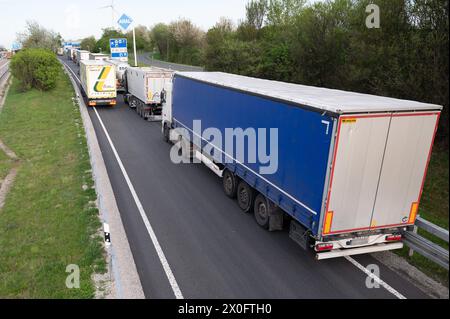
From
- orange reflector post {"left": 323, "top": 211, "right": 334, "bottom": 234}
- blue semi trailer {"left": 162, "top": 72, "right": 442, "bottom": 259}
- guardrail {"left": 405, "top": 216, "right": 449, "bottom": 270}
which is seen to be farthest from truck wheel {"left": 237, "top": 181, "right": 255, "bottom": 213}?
guardrail {"left": 405, "top": 216, "right": 449, "bottom": 270}

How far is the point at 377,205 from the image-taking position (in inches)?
297

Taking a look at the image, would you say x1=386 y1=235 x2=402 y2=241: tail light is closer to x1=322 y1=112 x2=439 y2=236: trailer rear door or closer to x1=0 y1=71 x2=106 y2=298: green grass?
x1=322 y1=112 x2=439 y2=236: trailer rear door

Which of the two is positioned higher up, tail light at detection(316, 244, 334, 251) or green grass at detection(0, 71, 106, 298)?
tail light at detection(316, 244, 334, 251)

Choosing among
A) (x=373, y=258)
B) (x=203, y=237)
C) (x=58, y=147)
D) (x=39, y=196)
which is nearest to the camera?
(x=373, y=258)

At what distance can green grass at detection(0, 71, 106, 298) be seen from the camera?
7.54 metres

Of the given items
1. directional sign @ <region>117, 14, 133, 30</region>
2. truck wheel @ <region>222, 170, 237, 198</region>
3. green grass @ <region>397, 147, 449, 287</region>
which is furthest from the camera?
directional sign @ <region>117, 14, 133, 30</region>

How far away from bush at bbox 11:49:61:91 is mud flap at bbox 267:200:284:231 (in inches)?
1224

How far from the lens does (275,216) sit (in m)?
9.52

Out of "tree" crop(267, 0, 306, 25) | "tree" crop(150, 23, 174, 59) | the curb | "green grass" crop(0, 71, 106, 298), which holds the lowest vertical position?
"green grass" crop(0, 71, 106, 298)

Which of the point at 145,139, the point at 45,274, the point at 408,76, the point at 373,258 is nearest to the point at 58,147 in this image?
the point at 145,139

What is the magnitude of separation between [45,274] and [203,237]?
371 centimetres

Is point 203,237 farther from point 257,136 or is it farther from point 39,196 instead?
point 39,196

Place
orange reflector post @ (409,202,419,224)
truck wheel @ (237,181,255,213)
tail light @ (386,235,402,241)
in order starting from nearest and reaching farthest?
orange reflector post @ (409,202,419,224), tail light @ (386,235,402,241), truck wheel @ (237,181,255,213)

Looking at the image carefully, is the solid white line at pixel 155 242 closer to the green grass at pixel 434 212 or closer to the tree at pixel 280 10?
the green grass at pixel 434 212
